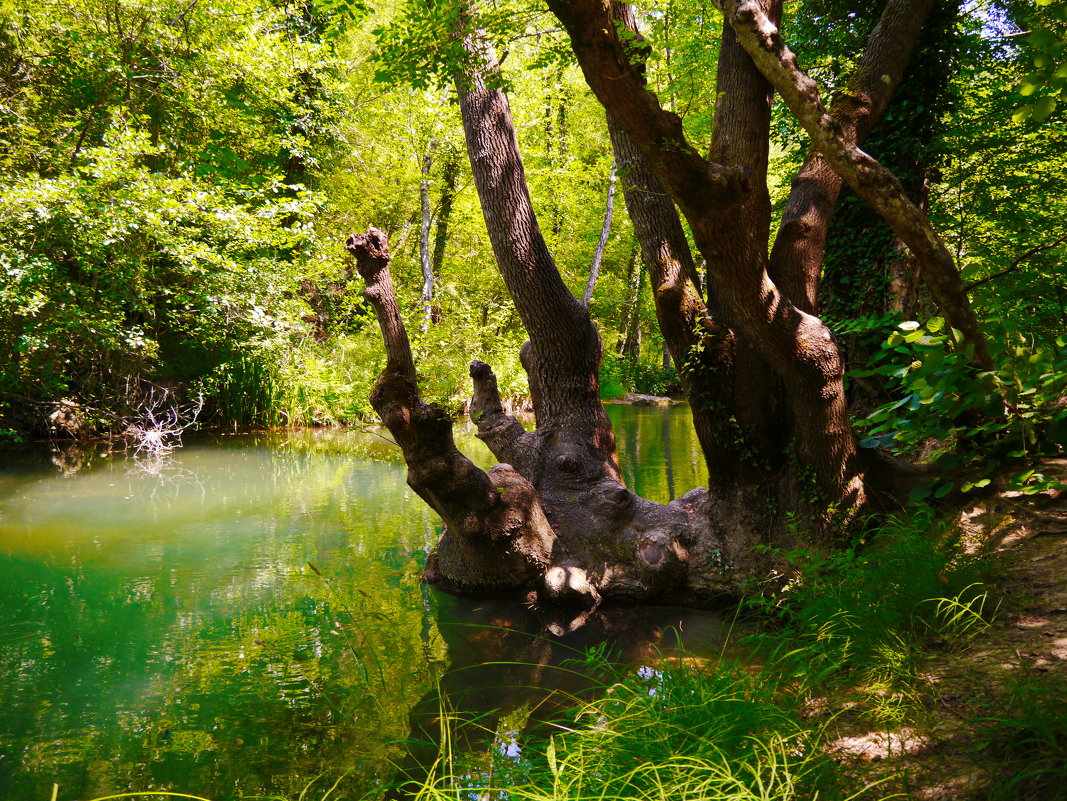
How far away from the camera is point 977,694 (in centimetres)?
194

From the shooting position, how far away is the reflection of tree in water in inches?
105

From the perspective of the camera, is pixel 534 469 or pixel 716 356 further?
pixel 534 469

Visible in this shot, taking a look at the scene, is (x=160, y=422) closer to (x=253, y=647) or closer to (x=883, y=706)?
(x=253, y=647)

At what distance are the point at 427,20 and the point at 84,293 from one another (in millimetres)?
8096

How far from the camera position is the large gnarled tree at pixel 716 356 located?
3.35 m

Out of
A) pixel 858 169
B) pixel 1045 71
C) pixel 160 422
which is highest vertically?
pixel 858 169

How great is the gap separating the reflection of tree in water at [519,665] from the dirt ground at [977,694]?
72 cm

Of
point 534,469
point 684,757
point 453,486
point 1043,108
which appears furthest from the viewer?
point 534,469

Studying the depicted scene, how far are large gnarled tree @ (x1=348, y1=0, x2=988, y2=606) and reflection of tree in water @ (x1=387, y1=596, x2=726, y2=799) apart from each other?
281 millimetres

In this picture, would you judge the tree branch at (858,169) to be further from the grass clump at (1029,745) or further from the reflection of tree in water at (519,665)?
the reflection of tree in water at (519,665)

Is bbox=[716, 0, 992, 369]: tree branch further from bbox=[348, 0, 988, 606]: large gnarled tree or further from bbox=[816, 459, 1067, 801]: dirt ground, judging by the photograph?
bbox=[816, 459, 1067, 801]: dirt ground

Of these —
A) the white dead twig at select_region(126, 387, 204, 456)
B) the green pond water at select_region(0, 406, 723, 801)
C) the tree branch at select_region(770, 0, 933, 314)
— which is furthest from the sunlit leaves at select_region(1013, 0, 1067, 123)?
the white dead twig at select_region(126, 387, 204, 456)

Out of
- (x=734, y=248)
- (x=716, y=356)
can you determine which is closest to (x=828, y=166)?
(x=734, y=248)

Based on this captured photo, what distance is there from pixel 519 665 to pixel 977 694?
92.5 inches
